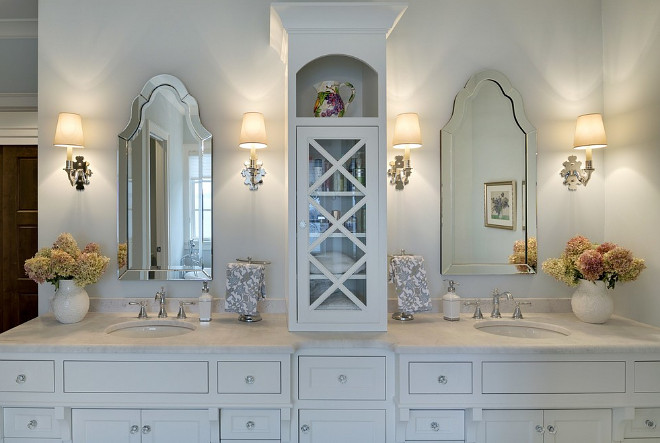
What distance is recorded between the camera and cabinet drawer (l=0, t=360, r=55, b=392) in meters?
1.94

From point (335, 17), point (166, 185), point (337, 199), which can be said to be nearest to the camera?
point (335, 17)

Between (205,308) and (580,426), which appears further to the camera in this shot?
(205,308)

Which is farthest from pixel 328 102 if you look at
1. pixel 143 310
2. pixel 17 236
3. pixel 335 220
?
pixel 17 236

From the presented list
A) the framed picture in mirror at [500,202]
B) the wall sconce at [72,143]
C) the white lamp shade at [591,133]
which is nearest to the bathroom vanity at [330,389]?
the framed picture in mirror at [500,202]

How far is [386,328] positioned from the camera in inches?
84.4

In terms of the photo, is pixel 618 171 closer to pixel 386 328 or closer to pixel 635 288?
pixel 635 288

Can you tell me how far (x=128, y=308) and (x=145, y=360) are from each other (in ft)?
2.28

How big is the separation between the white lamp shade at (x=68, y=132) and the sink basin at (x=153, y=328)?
1.01 meters

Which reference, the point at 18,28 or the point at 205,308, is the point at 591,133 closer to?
the point at 205,308

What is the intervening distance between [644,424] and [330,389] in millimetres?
1409

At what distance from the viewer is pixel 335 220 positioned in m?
2.15

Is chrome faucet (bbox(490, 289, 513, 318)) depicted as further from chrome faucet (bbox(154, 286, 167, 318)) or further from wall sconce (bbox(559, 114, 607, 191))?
chrome faucet (bbox(154, 286, 167, 318))

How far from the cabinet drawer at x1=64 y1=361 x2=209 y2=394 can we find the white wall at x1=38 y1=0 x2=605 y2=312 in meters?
0.65

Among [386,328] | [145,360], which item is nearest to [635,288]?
[386,328]
